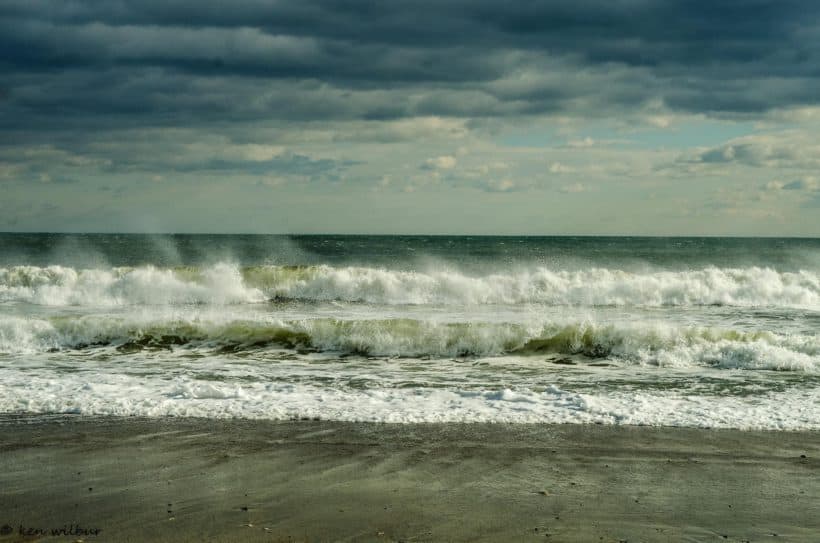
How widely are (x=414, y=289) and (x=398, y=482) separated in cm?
2162

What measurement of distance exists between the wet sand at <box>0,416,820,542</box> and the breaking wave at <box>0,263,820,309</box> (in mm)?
18234

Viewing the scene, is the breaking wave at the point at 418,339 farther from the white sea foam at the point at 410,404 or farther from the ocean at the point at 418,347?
the white sea foam at the point at 410,404

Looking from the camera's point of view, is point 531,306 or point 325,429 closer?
point 325,429

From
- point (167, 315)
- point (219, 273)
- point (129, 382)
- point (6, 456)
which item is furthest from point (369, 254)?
point (6, 456)

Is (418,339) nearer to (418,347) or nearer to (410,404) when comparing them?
(418,347)

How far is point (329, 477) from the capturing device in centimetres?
739

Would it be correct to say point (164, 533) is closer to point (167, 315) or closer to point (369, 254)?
point (167, 315)

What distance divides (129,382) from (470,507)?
25.6ft

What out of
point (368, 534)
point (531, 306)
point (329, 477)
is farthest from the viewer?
point (531, 306)

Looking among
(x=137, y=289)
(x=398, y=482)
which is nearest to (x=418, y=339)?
(x=398, y=482)

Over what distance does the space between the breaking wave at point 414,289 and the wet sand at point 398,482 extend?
18234mm

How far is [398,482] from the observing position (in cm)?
724

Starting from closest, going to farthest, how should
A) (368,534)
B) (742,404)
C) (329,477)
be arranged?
(368,534)
(329,477)
(742,404)

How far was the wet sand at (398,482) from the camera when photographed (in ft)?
19.9
